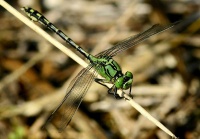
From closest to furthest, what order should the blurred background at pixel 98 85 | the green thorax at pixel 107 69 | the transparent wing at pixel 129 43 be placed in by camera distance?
the green thorax at pixel 107 69 < the transparent wing at pixel 129 43 < the blurred background at pixel 98 85

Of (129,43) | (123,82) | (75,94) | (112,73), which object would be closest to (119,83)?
(123,82)

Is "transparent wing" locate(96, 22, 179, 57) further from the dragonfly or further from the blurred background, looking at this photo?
the blurred background

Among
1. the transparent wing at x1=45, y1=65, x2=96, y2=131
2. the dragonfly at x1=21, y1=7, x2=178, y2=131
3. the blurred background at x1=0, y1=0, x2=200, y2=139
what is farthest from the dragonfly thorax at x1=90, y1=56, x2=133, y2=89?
the blurred background at x1=0, y1=0, x2=200, y2=139

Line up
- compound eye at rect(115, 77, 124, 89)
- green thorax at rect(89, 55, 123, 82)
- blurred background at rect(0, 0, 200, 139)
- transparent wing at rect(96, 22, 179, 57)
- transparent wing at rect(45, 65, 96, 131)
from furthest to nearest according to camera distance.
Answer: blurred background at rect(0, 0, 200, 139)
transparent wing at rect(96, 22, 179, 57)
green thorax at rect(89, 55, 123, 82)
compound eye at rect(115, 77, 124, 89)
transparent wing at rect(45, 65, 96, 131)

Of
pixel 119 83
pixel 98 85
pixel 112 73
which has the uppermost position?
pixel 98 85

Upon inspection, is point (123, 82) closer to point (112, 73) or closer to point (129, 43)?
point (112, 73)

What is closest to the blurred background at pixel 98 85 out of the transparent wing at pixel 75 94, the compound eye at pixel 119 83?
the transparent wing at pixel 75 94

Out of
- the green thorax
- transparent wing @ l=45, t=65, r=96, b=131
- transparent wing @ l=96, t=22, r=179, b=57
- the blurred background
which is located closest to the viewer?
transparent wing @ l=45, t=65, r=96, b=131

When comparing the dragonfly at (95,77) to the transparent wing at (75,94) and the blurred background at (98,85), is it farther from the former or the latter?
the blurred background at (98,85)
